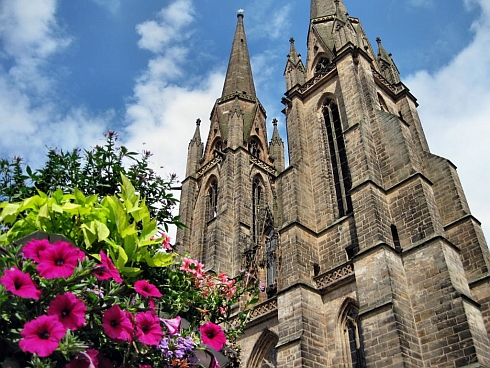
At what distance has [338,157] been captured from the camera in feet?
62.0

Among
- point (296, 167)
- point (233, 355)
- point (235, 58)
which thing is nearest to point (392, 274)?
point (296, 167)

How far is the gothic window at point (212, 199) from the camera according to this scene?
27.2m

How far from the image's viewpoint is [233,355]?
4.89 meters

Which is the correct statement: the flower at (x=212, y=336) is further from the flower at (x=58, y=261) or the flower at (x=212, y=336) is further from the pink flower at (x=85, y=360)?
the flower at (x=58, y=261)

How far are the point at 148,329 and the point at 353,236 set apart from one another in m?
13.3

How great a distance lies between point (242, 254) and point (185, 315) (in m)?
17.5

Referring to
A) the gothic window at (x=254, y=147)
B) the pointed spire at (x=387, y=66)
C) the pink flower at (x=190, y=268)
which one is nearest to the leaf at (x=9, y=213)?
the pink flower at (x=190, y=268)

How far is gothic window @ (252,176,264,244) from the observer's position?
2475 cm

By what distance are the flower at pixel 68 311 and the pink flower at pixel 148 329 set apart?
469 millimetres

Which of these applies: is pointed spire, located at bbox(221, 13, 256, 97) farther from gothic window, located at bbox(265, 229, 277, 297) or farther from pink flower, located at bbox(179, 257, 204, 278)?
pink flower, located at bbox(179, 257, 204, 278)

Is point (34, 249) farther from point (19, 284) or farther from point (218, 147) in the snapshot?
point (218, 147)

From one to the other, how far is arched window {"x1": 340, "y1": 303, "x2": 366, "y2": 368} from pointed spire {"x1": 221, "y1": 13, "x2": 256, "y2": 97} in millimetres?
22548

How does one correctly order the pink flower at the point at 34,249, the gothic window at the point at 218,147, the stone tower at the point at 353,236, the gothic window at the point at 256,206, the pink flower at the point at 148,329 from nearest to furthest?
1. the pink flower at the point at 34,249
2. the pink flower at the point at 148,329
3. the stone tower at the point at 353,236
4. the gothic window at the point at 256,206
5. the gothic window at the point at 218,147

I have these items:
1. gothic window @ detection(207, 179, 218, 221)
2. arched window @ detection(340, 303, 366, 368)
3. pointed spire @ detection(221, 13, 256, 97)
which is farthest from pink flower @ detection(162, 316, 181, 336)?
pointed spire @ detection(221, 13, 256, 97)
